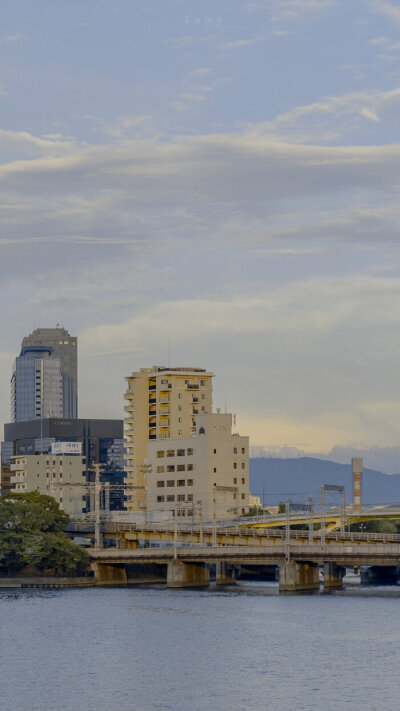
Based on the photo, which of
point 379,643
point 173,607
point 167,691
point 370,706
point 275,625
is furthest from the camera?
point 173,607

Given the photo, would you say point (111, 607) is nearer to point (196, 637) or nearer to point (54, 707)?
point (196, 637)

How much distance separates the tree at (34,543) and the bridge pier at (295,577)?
3185 cm

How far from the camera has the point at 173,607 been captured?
14325cm

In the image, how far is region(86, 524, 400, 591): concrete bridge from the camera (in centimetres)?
16000

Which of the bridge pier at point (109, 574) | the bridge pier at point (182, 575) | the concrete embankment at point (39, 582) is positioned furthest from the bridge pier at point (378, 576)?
the concrete embankment at point (39, 582)

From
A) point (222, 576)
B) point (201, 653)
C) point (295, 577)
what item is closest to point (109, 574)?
point (222, 576)

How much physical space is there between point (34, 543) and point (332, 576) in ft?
133

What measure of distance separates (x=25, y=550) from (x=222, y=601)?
38.2 meters

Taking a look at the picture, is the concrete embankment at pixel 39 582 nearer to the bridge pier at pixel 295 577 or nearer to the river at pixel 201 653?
the river at pixel 201 653

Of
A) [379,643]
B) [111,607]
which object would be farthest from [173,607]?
[379,643]

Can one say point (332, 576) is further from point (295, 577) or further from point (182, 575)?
point (182, 575)

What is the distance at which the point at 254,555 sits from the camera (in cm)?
16738

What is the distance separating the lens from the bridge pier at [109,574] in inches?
7333

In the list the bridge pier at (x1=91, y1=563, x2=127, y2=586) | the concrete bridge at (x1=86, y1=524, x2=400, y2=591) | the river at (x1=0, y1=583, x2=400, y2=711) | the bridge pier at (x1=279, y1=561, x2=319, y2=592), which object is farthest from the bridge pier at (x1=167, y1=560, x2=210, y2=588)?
the river at (x1=0, y1=583, x2=400, y2=711)
